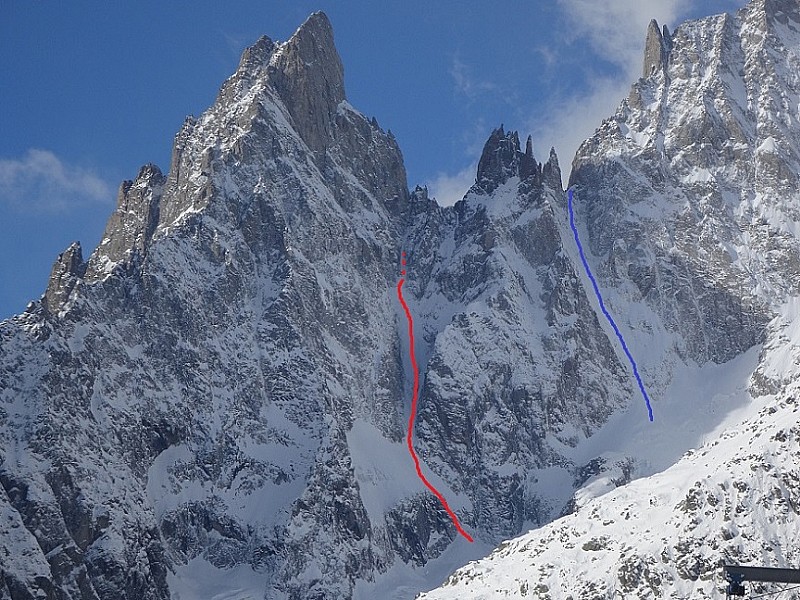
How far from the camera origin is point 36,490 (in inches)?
7830

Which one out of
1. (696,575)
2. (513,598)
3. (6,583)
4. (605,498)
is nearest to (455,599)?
(513,598)

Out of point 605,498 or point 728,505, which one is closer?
point 728,505

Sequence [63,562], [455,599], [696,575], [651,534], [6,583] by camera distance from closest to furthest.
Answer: [696,575], [651,534], [455,599], [6,583], [63,562]

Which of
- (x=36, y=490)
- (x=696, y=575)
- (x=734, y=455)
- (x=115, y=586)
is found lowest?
(x=696, y=575)

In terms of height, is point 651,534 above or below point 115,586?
below

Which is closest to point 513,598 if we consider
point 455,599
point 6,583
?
point 455,599

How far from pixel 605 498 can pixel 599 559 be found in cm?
1586

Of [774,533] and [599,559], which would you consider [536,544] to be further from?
[774,533]

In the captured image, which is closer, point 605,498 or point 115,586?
Result: point 605,498

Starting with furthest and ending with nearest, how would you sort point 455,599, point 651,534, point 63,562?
point 63,562
point 455,599
point 651,534

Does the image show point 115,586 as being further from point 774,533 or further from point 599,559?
point 774,533

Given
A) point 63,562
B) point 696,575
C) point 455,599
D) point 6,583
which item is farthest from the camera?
point 63,562

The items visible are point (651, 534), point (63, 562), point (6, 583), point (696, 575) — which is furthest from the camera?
point (63, 562)

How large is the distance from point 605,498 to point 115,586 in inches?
3207
